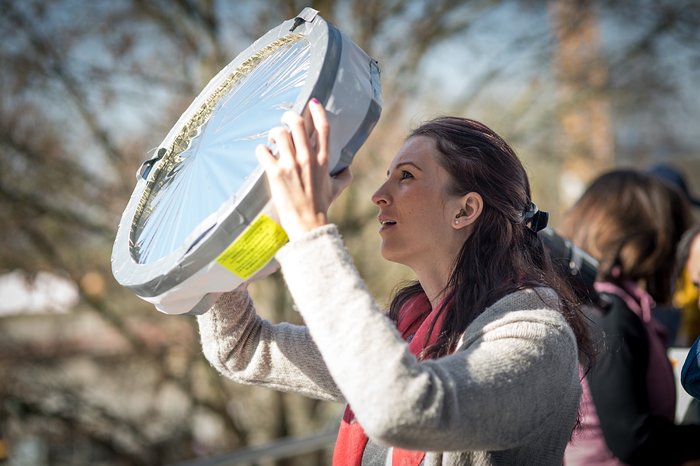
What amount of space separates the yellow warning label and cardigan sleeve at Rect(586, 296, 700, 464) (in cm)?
117

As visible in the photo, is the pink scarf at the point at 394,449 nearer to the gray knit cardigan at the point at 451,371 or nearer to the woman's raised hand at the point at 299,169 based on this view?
the gray knit cardigan at the point at 451,371

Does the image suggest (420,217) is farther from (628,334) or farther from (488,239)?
(628,334)

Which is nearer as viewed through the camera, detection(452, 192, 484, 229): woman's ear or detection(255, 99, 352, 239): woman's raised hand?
detection(255, 99, 352, 239): woman's raised hand

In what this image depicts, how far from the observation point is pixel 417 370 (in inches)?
41.0

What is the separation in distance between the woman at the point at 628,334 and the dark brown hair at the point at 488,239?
1.65 feet

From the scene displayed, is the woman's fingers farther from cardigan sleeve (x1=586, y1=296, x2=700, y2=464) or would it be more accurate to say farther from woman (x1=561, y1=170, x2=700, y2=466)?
cardigan sleeve (x1=586, y1=296, x2=700, y2=464)

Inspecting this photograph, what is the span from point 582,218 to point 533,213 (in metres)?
1.09

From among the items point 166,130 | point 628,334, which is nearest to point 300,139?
point 628,334

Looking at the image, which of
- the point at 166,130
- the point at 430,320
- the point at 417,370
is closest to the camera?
the point at 417,370

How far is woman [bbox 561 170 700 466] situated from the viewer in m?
2.04

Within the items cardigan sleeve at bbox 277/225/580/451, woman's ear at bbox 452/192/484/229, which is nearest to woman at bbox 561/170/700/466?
woman's ear at bbox 452/192/484/229

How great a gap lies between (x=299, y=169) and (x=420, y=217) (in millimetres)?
367

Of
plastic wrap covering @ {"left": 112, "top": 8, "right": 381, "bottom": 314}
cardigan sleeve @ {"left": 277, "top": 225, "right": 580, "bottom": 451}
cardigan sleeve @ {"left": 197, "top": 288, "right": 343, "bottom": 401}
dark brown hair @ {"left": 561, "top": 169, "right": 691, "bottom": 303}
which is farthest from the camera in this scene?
dark brown hair @ {"left": 561, "top": 169, "right": 691, "bottom": 303}

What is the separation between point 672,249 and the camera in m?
2.54
